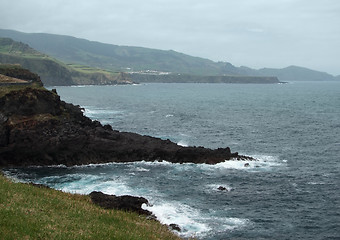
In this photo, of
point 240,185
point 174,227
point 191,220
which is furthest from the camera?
point 240,185

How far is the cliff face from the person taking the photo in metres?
55.1

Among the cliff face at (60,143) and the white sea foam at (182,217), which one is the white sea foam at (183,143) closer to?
the cliff face at (60,143)

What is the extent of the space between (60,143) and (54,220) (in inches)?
1461

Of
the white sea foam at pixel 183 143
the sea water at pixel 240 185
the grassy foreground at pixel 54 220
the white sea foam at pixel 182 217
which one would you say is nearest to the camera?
the grassy foreground at pixel 54 220

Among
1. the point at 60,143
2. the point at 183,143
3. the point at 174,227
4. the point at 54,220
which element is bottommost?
the point at 174,227

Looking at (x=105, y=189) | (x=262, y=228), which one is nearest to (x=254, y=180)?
(x=262, y=228)

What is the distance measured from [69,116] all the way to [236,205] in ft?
132

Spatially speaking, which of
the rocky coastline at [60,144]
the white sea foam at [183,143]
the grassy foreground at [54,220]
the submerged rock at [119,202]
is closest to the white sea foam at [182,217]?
the submerged rock at [119,202]

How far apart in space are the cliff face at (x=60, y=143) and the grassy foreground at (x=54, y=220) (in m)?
Answer: 28.4

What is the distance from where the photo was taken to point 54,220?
2103cm

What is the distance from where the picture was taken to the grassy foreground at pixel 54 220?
1866 cm

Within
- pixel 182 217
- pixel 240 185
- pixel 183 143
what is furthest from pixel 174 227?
pixel 183 143

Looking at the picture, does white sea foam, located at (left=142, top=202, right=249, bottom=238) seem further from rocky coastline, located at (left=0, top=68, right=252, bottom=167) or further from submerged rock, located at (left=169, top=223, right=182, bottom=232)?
rocky coastline, located at (left=0, top=68, right=252, bottom=167)

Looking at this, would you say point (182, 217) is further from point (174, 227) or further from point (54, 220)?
point (54, 220)
